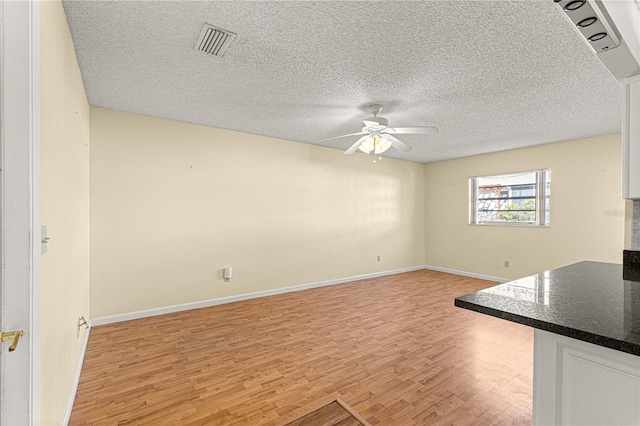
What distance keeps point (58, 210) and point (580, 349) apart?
2.39m

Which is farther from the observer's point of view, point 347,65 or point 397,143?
point 397,143

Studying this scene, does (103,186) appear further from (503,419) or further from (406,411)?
(503,419)

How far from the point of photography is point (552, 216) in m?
4.59

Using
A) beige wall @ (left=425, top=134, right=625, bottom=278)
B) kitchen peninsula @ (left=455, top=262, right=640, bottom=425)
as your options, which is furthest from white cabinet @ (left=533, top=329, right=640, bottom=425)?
beige wall @ (left=425, top=134, right=625, bottom=278)

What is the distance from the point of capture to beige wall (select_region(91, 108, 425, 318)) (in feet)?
10.7

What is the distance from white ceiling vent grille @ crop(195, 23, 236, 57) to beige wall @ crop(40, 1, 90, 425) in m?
0.71

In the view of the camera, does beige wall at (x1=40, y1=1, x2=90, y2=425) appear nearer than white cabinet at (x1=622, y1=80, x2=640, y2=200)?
Yes

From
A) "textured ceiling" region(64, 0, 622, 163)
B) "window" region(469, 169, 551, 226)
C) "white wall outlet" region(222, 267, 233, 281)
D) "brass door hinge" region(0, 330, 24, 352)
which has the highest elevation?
"textured ceiling" region(64, 0, 622, 163)

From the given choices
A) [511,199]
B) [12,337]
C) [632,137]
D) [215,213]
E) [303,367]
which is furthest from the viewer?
[511,199]

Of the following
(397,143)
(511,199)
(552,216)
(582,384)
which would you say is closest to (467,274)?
(511,199)

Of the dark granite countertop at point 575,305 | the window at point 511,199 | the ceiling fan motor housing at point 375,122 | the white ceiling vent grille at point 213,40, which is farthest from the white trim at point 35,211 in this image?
the window at point 511,199

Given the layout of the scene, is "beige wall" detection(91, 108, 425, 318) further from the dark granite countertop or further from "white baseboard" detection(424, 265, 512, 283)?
the dark granite countertop

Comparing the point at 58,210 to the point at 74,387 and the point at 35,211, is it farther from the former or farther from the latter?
the point at 74,387

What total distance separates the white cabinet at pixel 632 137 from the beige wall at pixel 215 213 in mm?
3738
